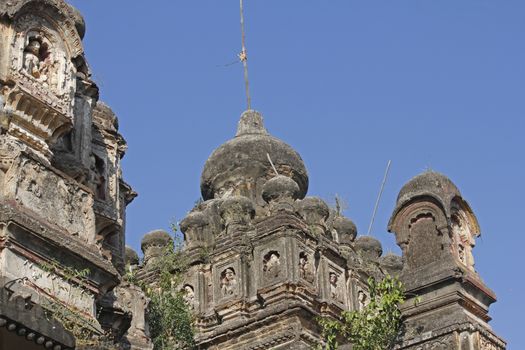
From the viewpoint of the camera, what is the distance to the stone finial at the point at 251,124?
82.3 ft

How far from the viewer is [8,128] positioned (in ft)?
48.5

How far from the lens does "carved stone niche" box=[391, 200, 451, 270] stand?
1762cm

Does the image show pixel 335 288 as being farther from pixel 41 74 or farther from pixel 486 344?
pixel 41 74

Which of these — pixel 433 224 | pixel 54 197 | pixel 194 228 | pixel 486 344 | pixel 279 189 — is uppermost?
pixel 279 189

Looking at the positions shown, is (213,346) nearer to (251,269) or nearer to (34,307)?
(251,269)

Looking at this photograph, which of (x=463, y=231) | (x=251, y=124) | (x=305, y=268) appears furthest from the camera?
(x=251, y=124)

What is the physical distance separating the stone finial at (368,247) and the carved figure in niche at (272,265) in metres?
2.91

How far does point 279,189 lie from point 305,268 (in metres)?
1.62

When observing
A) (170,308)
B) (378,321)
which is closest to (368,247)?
(170,308)

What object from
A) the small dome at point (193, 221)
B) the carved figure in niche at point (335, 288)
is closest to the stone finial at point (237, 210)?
the small dome at point (193, 221)

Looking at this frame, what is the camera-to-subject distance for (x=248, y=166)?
2377 cm

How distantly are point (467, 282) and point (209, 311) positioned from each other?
18.2 ft

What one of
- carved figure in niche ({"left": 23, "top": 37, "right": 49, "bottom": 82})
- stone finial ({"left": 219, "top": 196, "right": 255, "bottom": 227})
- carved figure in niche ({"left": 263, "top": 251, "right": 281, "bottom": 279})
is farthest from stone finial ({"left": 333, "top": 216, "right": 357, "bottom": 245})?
carved figure in niche ({"left": 23, "top": 37, "right": 49, "bottom": 82})

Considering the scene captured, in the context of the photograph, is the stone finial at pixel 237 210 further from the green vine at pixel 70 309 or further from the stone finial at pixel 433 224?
the green vine at pixel 70 309
